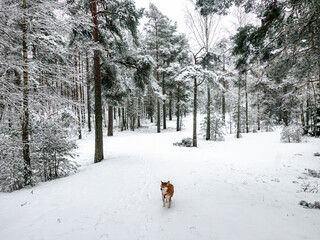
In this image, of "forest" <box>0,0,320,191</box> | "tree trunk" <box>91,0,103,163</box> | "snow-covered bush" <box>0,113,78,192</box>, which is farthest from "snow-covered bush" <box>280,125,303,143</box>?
"snow-covered bush" <box>0,113,78,192</box>

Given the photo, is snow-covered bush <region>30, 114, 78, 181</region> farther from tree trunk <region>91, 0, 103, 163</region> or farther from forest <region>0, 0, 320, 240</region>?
tree trunk <region>91, 0, 103, 163</region>

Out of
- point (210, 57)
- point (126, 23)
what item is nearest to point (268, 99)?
point (210, 57)

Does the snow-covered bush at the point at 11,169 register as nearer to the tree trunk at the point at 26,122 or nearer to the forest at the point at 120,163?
the forest at the point at 120,163

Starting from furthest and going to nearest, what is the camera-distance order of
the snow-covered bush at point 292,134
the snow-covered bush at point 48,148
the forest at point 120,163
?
the snow-covered bush at point 292,134 → the snow-covered bush at point 48,148 → the forest at point 120,163

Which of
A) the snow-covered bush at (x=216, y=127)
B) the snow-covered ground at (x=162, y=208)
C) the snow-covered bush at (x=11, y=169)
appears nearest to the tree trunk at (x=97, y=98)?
the snow-covered ground at (x=162, y=208)

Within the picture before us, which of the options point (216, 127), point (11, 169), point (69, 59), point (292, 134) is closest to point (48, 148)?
point (11, 169)

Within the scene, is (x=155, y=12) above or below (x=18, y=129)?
above

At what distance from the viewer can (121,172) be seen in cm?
654

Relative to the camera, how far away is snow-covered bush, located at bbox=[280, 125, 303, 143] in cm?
1258

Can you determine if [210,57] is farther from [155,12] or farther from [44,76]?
[155,12]

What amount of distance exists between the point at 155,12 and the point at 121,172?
794 inches

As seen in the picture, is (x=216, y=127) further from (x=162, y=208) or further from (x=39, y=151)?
(x=39, y=151)

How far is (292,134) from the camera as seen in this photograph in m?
12.8

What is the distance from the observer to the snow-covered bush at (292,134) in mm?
12578
